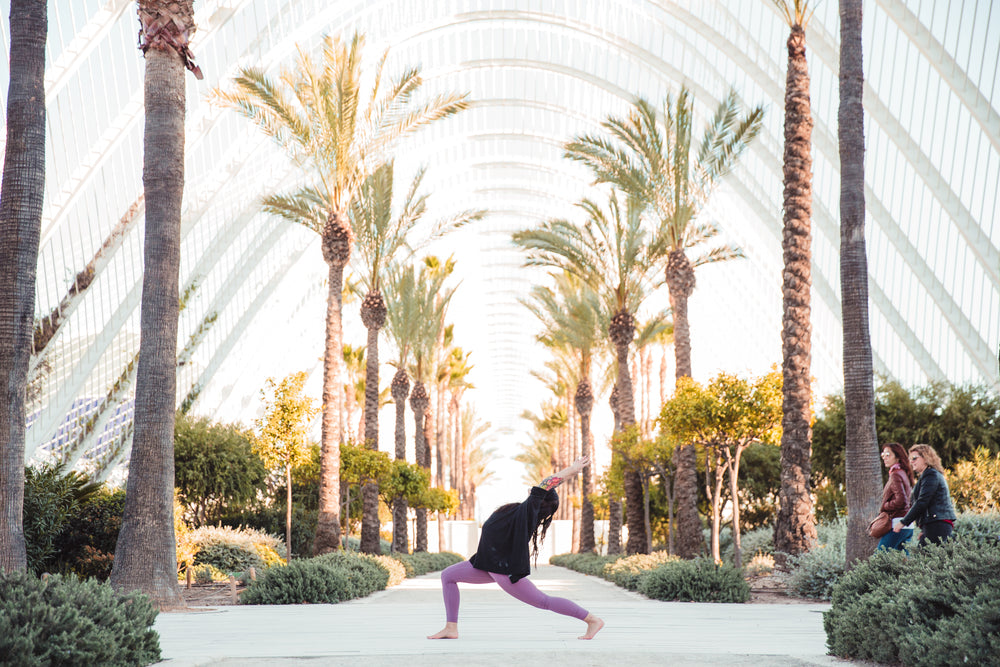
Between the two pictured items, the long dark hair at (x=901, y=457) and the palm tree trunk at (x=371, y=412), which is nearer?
the long dark hair at (x=901, y=457)

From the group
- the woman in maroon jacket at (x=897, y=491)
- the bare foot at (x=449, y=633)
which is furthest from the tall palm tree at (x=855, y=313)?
the bare foot at (x=449, y=633)

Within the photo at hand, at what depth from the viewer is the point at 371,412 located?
25.9 metres

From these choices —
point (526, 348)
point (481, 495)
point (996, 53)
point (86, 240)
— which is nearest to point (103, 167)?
point (86, 240)

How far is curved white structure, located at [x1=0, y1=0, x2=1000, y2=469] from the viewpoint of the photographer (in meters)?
23.5

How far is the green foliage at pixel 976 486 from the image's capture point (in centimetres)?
2081

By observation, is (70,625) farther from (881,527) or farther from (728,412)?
(728,412)

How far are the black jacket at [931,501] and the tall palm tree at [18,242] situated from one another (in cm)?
759

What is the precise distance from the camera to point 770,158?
3016cm

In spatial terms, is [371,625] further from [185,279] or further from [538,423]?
[538,423]

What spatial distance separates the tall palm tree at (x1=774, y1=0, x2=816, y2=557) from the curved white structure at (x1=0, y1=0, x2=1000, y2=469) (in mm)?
8596

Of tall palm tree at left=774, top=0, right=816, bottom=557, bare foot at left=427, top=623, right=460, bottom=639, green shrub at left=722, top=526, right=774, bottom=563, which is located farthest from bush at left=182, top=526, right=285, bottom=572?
bare foot at left=427, top=623, right=460, bottom=639

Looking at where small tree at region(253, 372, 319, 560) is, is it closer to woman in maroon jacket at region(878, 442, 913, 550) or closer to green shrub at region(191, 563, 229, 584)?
green shrub at region(191, 563, 229, 584)

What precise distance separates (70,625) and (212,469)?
79.6 ft

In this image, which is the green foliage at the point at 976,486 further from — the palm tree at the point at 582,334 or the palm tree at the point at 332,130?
the palm tree at the point at 332,130
